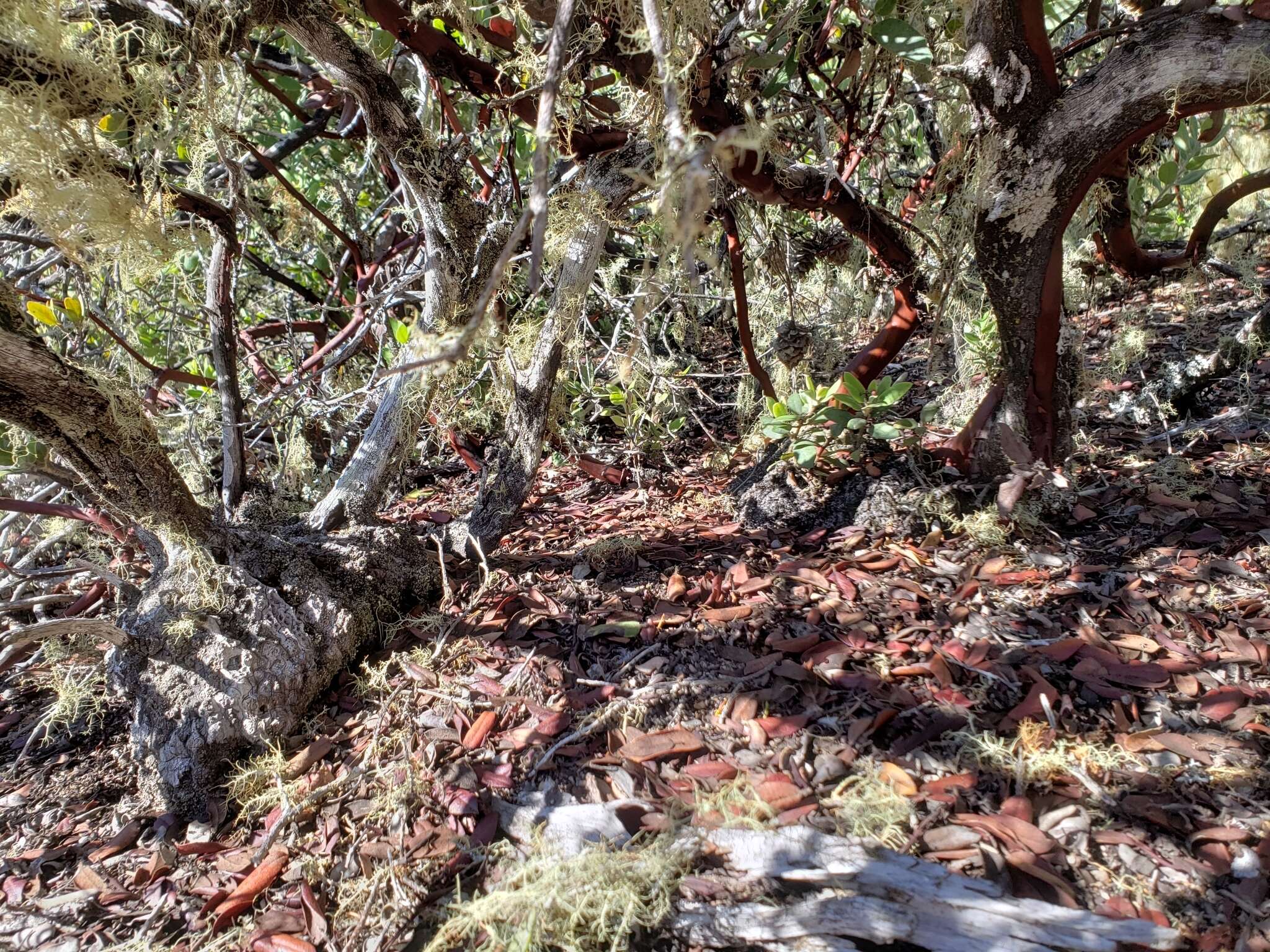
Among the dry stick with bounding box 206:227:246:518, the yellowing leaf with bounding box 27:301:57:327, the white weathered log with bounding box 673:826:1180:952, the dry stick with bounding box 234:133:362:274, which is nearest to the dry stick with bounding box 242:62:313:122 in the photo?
the dry stick with bounding box 234:133:362:274

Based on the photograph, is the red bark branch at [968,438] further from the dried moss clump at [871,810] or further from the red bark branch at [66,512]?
the red bark branch at [66,512]

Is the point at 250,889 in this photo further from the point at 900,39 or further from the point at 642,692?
the point at 900,39

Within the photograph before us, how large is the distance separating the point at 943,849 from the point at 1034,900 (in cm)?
14

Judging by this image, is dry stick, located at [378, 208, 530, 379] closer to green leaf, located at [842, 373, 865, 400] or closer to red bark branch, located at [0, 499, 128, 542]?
green leaf, located at [842, 373, 865, 400]

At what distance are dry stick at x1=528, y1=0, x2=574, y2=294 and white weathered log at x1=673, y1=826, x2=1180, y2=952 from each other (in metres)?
0.93

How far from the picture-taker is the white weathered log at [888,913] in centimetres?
99

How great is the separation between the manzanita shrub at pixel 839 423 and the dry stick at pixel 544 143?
126cm

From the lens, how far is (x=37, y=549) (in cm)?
209

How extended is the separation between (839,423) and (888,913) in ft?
3.92

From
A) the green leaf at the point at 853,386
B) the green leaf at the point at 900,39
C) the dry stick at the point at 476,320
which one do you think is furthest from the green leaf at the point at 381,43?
the dry stick at the point at 476,320

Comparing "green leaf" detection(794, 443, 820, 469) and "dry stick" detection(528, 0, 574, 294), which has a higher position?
"dry stick" detection(528, 0, 574, 294)

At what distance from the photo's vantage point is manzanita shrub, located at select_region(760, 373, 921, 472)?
1930mm

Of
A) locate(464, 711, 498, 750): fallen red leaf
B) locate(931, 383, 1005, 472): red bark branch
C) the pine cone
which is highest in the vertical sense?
the pine cone

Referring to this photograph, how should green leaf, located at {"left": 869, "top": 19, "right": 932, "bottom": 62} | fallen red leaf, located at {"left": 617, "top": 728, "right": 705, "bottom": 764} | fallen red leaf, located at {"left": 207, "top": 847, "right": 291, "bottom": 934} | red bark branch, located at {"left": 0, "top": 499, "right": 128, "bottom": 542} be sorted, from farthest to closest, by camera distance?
red bark branch, located at {"left": 0, "top": 499, "right": 128, "bottom": 542}
green leaf, located at {"left": 869, "top": 19, "right": 932, "bottom": 62}
fallen red leaf, located at {"left": 617, "top": 728, "right": 705, "bottom": 764}
fallen red leaf, located at {"left": 207, "top": 847, "right": 291, "bottom": 934}
